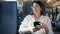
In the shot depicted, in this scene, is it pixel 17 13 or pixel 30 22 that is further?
pixel 17 13

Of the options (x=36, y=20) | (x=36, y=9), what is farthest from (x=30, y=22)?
(x=36, y=9)

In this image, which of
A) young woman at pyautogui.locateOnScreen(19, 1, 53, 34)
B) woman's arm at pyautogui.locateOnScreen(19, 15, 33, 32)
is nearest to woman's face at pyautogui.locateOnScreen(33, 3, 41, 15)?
young woman at pyautogui.locateOnScreen(19, 1, 53, 34)

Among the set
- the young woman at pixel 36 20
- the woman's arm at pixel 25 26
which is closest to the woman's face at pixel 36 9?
→ the young woman at pixel 36 20

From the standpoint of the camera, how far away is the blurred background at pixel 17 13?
2.24 meters

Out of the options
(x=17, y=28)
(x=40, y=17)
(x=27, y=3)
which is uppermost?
(x=27, y=3)

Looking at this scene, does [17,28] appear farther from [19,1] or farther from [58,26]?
[58,26]

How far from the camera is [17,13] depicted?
7.59ft

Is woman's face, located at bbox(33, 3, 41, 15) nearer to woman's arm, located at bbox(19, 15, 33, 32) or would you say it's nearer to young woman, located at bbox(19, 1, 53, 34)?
young woman, located at bbox(19, 1, 53, 34)

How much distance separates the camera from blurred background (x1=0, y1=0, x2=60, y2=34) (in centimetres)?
224

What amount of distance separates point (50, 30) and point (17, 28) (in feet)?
1.50

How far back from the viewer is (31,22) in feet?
7.13

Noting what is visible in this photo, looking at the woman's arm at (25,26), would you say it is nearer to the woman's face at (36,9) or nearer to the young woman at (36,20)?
the young woman at (36,20)

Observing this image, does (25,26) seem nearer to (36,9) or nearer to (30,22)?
(30,22)

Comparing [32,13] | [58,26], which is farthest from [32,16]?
[58,26]
